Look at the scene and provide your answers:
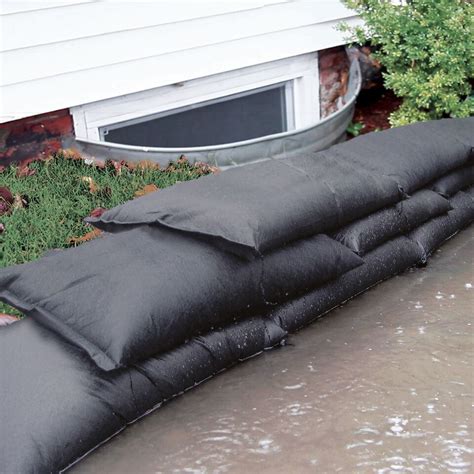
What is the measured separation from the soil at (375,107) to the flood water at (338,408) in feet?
7.68

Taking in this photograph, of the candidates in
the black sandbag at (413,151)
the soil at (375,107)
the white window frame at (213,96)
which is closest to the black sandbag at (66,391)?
the black sandbag at (413,151)

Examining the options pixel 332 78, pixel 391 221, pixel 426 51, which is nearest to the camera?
pixel 391 221

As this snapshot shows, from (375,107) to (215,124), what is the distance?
1344 millimetres

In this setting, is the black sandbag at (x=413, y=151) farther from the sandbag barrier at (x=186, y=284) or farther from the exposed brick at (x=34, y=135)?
the exposed brick at (x=34, y=135)

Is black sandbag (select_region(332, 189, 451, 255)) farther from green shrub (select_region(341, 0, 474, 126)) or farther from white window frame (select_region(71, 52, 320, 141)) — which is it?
white window frame (select_region(71, 52, 320, 141))

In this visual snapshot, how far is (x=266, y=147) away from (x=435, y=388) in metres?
2.23

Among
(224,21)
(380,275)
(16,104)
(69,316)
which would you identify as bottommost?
(380,275)

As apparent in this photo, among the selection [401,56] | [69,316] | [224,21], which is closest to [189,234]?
[69,316]

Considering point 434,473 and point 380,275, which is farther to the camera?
point 380,275

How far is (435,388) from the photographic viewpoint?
110 inches

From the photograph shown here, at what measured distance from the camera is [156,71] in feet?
14.9

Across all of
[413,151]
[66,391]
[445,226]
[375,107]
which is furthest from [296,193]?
[375,107]

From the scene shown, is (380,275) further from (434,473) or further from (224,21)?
(224,21)

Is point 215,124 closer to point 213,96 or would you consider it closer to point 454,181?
point 213,96
